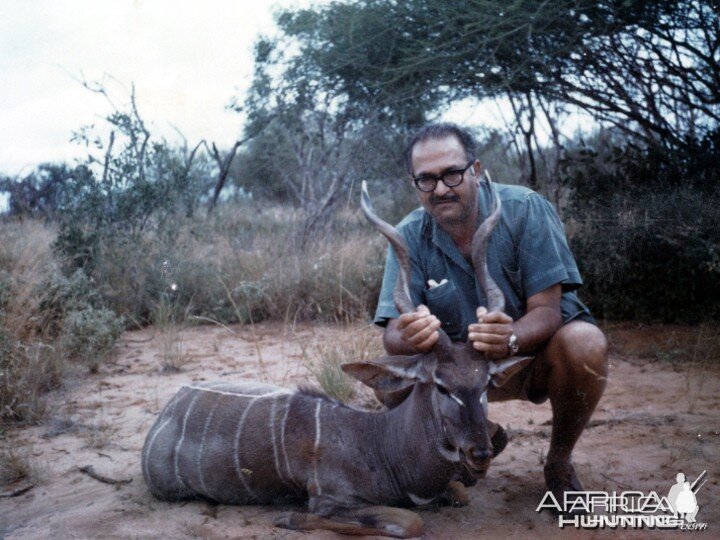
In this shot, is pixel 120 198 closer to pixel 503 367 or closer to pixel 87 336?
pixel 87 336

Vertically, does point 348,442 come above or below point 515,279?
below

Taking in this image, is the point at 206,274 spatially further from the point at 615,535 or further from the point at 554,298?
the point at 615,535

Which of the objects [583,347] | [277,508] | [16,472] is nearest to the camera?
[583,347]

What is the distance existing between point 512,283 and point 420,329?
992mm

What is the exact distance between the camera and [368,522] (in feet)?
10.8

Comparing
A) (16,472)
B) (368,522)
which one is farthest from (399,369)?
(16,472)

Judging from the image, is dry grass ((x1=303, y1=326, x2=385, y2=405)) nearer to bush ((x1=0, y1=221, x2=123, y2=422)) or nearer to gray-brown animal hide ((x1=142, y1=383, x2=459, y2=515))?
gray-brown animal hide ((x1=142, y1=383, x2=459, y2=515))

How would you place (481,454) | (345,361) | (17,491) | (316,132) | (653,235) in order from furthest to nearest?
(316,132) → (653,235) → (345,361) → (17,491) → (481,454)

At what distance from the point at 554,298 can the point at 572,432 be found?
2.31ft

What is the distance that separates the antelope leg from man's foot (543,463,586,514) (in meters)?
0.81

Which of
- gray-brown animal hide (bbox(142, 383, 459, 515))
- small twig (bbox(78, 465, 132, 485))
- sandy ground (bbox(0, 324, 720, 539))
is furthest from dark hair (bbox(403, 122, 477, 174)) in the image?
small twig (bbox(78, 465, 132, 485))

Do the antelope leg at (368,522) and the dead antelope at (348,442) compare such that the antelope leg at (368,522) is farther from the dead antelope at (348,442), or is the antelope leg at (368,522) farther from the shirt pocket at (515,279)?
the shirt pocket at (515,279)

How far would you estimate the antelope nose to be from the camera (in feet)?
9.79

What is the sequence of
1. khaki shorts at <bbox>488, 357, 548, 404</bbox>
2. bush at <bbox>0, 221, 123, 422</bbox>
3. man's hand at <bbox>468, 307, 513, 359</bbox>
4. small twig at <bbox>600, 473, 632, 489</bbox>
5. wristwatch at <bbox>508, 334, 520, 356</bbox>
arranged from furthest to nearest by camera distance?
1. bush at <bbox>0, 221, 123, 422</bbox>
2. khaki shorts at <bbox>488, 357, 548, 404</bbox>
3. small twig at <bbox>600, 473, 632, 489</bbox>
4. wristwatch at <bbox>508, 334, 520, 356</bbox>
5. man's hand at <bbox>468, 307, 513, 359</bbox>
